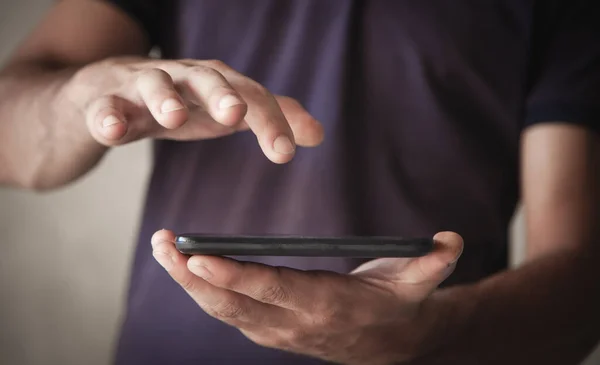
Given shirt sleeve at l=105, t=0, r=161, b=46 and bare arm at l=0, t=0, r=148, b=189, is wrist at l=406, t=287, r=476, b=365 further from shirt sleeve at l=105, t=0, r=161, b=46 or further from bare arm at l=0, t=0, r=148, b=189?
shirt sleeve at l=105, t=0, r=161, b=46

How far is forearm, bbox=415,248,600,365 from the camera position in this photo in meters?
0.55

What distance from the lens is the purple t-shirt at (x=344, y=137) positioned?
2.15 ft

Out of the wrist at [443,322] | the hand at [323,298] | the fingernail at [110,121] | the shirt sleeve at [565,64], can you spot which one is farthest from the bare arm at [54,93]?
the shirt sleeve at [565,64]

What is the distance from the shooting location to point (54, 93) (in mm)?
540

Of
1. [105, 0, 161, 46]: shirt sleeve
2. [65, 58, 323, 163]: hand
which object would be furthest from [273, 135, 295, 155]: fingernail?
[105, 0, 161, 46]: shirt sleeve

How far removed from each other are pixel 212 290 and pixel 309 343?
117 mm

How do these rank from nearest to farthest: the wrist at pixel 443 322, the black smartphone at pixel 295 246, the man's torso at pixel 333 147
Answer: the black smartphone at pixel 295 246, the wrist at pixel 443 322, the man's torso at pixel 333 147

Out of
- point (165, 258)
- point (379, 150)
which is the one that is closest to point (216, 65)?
point (165, 258)

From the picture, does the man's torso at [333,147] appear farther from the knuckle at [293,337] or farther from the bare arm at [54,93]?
the knuckle at [293,337]

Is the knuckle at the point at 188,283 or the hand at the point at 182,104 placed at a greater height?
the hand at the point at 182,104

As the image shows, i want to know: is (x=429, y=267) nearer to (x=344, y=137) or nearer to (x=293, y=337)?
(x=293, y=337)

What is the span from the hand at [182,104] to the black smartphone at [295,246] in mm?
61

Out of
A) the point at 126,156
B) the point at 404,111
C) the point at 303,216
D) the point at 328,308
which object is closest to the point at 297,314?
the point at 328,308

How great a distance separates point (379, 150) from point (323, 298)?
0.31 m
